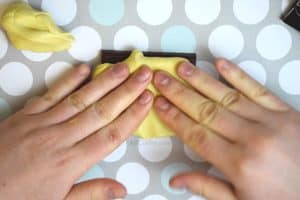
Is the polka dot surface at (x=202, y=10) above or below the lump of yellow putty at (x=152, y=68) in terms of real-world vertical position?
above

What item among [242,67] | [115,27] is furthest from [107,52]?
[242,67]

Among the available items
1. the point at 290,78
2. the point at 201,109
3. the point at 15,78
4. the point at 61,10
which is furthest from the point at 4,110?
the point at 290,78

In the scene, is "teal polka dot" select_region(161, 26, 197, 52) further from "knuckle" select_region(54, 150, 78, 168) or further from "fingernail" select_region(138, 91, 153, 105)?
"knuckle" select_region(54, 150, 78, 168)

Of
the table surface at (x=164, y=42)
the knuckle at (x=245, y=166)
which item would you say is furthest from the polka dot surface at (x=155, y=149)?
the knuckle at (x=245, y=166)

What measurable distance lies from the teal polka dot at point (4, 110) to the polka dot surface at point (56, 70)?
63 mm

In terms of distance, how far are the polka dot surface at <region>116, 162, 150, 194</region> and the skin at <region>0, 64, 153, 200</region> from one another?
0.16 feet

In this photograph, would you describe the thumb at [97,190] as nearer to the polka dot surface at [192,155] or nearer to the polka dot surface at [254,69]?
the polka dot surface at [192,155]

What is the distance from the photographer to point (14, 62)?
70cm

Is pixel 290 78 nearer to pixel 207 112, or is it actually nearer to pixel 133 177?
pixel 207 112

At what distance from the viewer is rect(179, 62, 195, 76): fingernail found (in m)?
0.66

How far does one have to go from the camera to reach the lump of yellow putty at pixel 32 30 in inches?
25.9

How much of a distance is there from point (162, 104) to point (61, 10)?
0.55 feet

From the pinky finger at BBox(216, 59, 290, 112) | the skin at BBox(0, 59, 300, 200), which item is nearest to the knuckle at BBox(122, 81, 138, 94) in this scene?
the skin at BBox(0, 59, 300, 200)

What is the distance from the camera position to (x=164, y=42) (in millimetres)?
690
